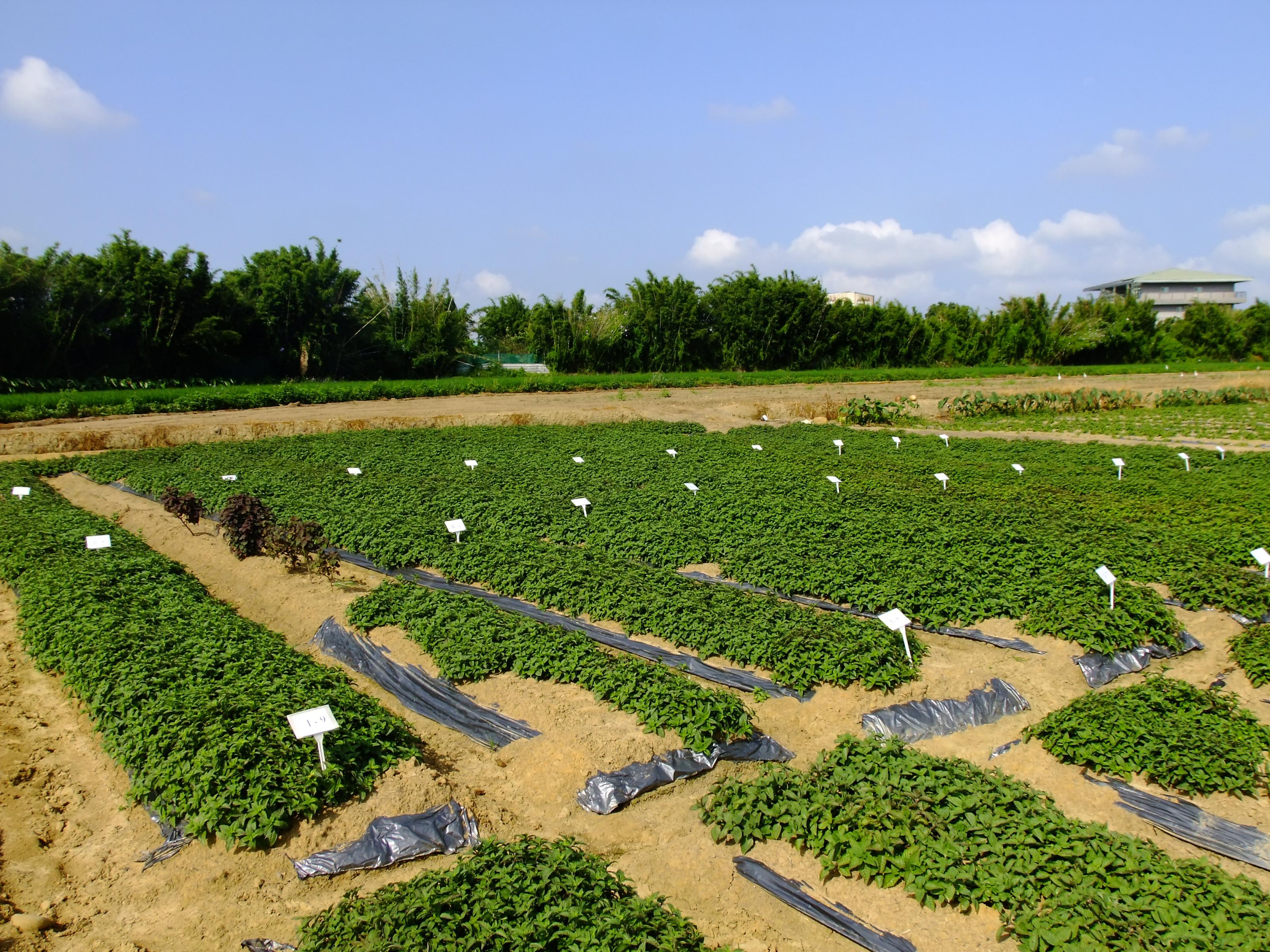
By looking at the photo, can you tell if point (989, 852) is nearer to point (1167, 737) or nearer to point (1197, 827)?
point (1197, 827)

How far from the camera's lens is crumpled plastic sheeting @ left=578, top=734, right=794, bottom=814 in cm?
569

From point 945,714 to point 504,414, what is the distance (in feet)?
62.7

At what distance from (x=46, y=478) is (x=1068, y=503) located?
19.4 m

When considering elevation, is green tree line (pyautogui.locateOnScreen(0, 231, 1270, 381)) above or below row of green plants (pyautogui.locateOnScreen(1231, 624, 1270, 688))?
above

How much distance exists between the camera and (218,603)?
8.54 meters

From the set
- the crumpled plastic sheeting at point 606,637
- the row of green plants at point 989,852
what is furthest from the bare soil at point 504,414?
the row of green plants at point 989,852

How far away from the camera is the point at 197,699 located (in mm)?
5902

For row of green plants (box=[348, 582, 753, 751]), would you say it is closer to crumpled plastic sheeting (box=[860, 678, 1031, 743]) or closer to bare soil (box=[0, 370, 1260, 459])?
crumpled plastic sheeting (box=[860, 678, 1031, 743])

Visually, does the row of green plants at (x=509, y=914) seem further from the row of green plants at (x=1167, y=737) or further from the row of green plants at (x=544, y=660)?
the row of green plants at (x=1167, y=737)

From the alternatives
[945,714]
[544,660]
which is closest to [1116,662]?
[945,714]

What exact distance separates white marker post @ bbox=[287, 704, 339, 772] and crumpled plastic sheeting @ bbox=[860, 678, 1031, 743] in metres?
4.20

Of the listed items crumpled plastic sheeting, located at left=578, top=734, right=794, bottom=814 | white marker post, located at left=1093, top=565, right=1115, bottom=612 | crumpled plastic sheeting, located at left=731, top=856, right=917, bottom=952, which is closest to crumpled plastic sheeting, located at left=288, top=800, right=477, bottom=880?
crumpled plastic sheeting, located at left=578, top=734, right=794, bottom=814

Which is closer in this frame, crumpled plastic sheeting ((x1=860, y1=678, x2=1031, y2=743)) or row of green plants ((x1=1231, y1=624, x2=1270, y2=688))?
crumpled plastic sheeting ((x1=860, y1=678, x2=1031, y2=743))

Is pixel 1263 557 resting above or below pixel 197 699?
above
